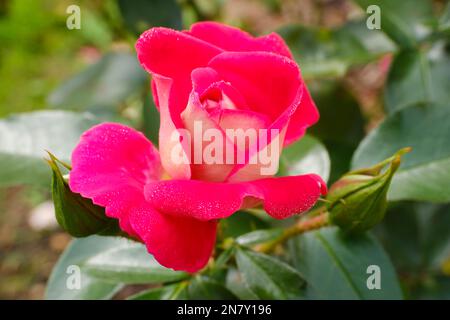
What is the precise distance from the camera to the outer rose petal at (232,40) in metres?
0.54

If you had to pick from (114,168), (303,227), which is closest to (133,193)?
(114,168)

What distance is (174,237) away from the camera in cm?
48

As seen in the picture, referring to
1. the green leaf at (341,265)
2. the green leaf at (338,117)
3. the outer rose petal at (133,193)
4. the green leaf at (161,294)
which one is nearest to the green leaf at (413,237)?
the green leaf at (338,117)

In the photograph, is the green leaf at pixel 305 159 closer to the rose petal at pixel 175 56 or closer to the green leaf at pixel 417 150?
the green leaf at pixel 417 150

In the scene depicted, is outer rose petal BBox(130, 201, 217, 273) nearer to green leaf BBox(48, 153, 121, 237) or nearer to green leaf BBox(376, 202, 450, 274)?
green leaf BBox(48, 153, 121, 237)

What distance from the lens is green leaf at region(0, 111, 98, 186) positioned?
2.23ft

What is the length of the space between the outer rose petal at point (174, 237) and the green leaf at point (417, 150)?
282 millimetres

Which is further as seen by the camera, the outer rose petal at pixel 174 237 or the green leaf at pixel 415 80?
the green leaf at pixel 415 80

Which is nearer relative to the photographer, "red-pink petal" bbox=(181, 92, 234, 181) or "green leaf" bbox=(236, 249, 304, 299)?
"red-pink petal" bbox=(181, 92, 234, 181)

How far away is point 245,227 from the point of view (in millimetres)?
752

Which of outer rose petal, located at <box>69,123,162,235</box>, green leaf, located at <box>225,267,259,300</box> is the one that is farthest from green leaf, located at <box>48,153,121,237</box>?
green leaf, located at <box>225,267,259,300</box>

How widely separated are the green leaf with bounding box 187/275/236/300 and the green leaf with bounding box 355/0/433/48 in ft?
1.64

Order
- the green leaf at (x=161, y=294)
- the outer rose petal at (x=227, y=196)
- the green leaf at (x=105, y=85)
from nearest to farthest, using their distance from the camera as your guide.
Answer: the outer rose petal at (x=227, y=196), the green leaf at (x=161, y=294), the green leaf at (x=105, y=85)
